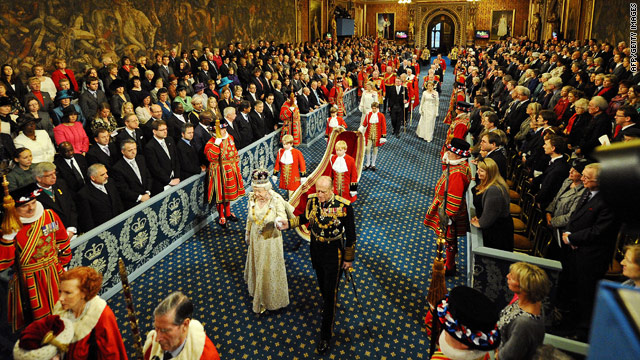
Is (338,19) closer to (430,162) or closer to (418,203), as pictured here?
(430,162)

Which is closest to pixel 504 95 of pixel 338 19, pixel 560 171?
pixel 560 171

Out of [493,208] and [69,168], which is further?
[69,168]

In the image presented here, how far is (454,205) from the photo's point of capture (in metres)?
4.96

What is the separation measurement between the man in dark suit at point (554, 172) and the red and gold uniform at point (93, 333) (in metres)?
5.02

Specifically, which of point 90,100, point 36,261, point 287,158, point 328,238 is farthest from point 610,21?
point 36,261

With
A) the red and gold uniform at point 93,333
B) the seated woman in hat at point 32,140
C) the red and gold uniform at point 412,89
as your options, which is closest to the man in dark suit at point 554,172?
the red and gold uniform at point 93,333

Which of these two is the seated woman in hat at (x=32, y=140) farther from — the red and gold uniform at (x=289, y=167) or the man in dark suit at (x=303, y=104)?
the man in dark suit at (x=303, y=104)

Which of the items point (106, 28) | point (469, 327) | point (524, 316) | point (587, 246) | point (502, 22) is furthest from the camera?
point (502, 22)

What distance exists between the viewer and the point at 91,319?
295 cm

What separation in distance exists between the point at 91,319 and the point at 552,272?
13.3ft

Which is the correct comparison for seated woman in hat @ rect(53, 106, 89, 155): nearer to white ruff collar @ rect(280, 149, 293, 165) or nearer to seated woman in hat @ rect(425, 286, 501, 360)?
white ruff collar @ rect(280, 149, 293, 165)

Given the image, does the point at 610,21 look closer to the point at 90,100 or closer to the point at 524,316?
the point at 524,316

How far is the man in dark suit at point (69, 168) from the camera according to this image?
530 centimetres

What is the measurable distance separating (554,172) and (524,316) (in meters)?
2.98
